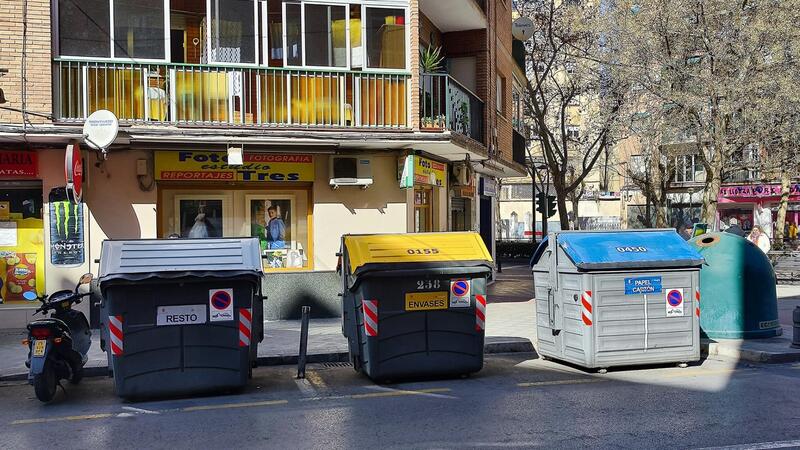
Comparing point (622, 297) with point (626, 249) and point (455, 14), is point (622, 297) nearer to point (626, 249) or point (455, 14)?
point (626, 249)

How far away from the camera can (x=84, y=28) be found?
12852 millimetres

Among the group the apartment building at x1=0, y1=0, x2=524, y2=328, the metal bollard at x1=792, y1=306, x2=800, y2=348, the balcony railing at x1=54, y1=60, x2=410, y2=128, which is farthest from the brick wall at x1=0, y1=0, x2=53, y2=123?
the metal bollard at x1=792, y1=306, x2=800, y2=348

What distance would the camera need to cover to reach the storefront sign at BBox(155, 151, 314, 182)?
13.3 m

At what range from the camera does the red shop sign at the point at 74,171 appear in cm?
1167

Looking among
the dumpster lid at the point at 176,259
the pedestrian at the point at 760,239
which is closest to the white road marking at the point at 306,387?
the dumpster lid at the point at 176,259

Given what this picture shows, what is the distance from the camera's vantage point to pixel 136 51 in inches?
515

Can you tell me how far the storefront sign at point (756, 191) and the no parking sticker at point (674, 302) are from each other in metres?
38.0

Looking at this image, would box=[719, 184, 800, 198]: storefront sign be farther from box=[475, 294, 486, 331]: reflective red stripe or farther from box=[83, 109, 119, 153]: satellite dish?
box=[83, 109, 119, 153]: satellite dish

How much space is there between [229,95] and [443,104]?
4.18 metres

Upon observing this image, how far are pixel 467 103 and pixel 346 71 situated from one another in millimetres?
3854

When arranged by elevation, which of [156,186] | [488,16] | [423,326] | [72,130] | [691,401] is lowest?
[691,401]

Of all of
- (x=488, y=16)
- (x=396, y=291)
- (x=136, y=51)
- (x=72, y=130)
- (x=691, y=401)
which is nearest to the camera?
(x=691, y=401)

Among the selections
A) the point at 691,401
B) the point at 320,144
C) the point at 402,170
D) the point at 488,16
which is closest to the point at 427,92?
the point at 402,170

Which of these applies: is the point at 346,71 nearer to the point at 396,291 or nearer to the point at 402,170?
the point at 402,170
